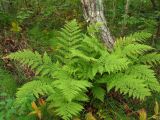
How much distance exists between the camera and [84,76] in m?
5.82

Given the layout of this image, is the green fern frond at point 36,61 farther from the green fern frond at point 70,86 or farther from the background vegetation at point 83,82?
the green fern frond at point 70,86

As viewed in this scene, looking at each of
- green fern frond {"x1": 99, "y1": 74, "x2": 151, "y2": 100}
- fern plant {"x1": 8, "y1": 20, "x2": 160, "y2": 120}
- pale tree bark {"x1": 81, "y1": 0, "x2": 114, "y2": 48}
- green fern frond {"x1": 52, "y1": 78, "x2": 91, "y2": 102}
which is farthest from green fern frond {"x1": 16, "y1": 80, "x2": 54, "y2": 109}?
pale tree bark {"x1": 81, "y1": 0, "x2": 114, "y2": 48}

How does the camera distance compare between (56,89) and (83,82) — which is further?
(56,89)

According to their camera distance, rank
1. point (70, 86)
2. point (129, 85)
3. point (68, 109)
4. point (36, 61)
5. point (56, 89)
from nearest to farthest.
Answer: point (68, 109) → point (70, 86) → point (129, 85) → point (56, 89) → point (36, 61)

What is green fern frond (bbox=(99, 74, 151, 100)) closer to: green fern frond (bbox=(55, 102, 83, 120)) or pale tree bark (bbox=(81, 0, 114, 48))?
green fern frond (bbox=(55, 102, 83, 120))

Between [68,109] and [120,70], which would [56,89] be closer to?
[68,109]

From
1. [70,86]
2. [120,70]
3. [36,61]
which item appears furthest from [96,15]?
[70,86]

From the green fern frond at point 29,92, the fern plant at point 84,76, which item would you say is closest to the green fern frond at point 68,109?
the fern plant at point 84,76

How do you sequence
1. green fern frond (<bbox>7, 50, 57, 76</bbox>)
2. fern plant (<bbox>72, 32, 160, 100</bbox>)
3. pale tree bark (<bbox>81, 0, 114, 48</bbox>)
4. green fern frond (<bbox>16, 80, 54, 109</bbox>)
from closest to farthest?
green fern frond (<bbox>16, 80, 54, 109</bbox>) < fern plant (<bbox>72, 32, 160, 100</bbox>) < green fern frond (<bbox>7, 50, 57, 76</bbox>) < pale tree bark (<bbox>81, 0, 114, 48</bbox>)

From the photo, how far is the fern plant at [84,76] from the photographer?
545 cm

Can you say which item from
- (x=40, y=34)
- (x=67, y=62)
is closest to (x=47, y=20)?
(x=40, y=34)

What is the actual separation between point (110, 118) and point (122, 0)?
4.35 m

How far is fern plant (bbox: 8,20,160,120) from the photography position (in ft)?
17.9

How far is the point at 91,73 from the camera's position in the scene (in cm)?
582
